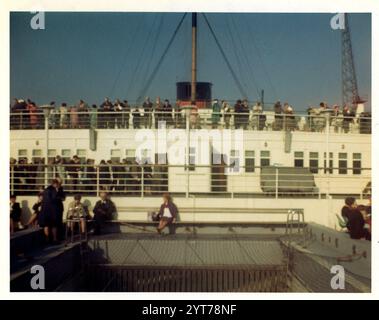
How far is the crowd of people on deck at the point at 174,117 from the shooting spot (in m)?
7.52

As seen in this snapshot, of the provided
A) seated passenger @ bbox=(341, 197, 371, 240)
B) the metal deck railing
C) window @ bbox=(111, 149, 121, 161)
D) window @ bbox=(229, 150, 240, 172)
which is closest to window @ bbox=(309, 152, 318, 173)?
the metal deck railing

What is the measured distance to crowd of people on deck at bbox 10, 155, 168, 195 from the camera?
7375 mm

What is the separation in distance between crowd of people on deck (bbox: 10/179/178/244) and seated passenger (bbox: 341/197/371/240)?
2.14 meters

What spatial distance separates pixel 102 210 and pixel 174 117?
1564mm

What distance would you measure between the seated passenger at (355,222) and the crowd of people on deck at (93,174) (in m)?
2.27

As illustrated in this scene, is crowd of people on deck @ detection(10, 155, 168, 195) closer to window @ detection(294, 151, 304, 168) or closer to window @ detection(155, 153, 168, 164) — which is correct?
window @ detection(155, 153, 168, 164)

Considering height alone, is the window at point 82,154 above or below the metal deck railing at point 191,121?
below

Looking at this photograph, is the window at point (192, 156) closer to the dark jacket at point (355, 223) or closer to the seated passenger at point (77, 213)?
the seated passenger at point (77, 213)

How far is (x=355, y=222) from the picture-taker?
641 cm

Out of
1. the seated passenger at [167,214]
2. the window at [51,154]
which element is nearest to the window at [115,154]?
the window at [51,154]

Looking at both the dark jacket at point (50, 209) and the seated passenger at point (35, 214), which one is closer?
the dark jacket at point (50, 209)
